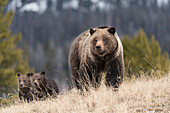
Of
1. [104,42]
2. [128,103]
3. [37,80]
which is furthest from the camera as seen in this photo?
[37,80]

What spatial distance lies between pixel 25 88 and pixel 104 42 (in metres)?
3.86

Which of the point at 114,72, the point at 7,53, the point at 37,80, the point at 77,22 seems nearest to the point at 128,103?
the point at 114,72

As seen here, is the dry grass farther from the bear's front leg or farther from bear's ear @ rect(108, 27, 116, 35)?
bear's ear @ rect(108, 27, 116, 35)

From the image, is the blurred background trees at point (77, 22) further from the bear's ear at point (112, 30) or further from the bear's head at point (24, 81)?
the bear's ear at point (112, 30)

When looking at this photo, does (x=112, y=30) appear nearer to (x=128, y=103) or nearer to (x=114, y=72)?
(x=114, y=72)

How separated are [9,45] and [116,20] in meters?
76.1

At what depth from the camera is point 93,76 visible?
5.95m

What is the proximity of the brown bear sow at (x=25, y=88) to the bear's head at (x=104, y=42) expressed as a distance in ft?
11.1

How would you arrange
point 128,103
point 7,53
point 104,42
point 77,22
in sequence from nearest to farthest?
point 128,103 < point 104,42 < point 7,53 < point 77,22

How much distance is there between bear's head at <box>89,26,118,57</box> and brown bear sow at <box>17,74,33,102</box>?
337cm

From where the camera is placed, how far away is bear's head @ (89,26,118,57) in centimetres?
557

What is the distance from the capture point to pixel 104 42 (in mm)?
5625

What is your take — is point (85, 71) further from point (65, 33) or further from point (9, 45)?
point (65, 33)

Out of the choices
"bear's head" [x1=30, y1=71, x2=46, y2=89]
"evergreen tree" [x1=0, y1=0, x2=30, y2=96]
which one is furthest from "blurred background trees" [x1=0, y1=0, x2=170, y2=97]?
"bear's head" [x1=30, y1=71, x2=46, y2=89]
